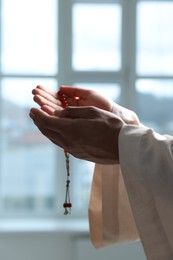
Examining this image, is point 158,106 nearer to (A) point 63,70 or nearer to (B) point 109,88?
(B) point 109,88

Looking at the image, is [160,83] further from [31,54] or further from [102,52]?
[31,54]

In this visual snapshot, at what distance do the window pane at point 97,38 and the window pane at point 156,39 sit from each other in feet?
0.50

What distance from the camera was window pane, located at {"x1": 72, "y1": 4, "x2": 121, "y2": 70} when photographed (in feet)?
9.89

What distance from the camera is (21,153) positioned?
10.00 feet

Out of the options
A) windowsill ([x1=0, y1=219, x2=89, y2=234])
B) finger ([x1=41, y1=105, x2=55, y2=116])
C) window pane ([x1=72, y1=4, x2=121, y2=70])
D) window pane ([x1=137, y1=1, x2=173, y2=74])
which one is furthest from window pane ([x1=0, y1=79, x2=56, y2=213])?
finger ([x1=41, y1=105, x2=55, y2=116])

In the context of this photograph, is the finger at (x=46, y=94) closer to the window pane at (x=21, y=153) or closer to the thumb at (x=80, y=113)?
the thumb at (x=80, y=113)

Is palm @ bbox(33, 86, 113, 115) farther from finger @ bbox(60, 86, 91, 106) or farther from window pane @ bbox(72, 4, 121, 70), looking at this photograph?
window pane @ bbox(72, 4, 121, 70)

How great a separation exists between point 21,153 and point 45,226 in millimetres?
518

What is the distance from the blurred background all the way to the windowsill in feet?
0.20

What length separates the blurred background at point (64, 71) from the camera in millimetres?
2990

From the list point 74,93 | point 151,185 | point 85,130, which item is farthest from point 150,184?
point 74,93

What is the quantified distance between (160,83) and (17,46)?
94 centimetres

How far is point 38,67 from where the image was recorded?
303 centimetres

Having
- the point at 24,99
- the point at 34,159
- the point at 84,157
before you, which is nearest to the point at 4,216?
the point at 34,159
